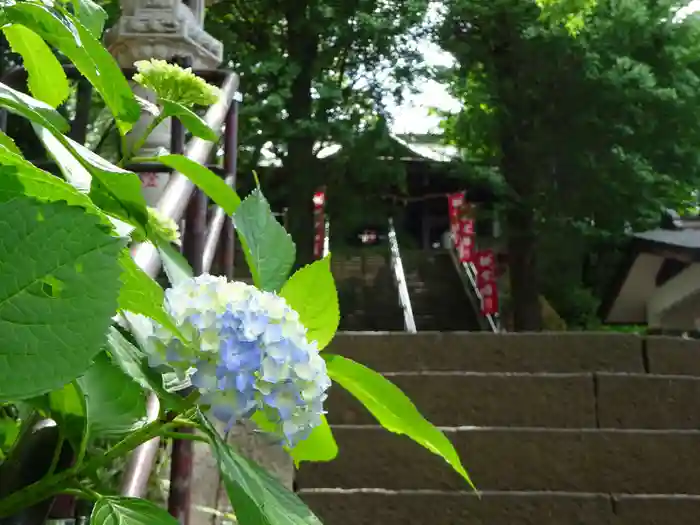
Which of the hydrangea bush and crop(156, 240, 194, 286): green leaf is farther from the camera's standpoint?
crop(156, 240, 194, 286): green leaf

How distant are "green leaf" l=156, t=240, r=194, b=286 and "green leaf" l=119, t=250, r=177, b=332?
0.28 feet

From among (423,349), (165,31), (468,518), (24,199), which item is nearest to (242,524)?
(24,199)

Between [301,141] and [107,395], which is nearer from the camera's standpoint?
[107,395]

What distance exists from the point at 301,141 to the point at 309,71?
2.40 ft

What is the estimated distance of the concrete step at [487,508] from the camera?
2125 mm

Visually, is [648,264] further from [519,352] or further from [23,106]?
[23,106]

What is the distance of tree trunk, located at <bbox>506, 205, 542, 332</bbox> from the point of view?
24.9 ft

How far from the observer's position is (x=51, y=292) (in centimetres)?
31

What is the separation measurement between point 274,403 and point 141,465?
18.9 inches

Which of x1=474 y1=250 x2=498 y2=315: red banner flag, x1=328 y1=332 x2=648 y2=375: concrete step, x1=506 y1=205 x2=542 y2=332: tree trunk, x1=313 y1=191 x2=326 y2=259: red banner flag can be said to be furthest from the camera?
x1=474 y1=250 x2=498 y2=315: red banner flag

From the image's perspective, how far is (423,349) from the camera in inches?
116

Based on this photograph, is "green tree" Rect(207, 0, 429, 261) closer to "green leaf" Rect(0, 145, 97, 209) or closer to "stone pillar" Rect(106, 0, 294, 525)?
"stone pillar" Rect(106, 0, 294, 525)

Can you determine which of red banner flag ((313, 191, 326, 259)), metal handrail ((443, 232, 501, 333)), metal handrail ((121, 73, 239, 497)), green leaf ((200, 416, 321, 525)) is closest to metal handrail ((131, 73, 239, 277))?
metal handrail ((121, 73, 239, 497))

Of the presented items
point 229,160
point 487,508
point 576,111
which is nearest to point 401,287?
point 576,111
